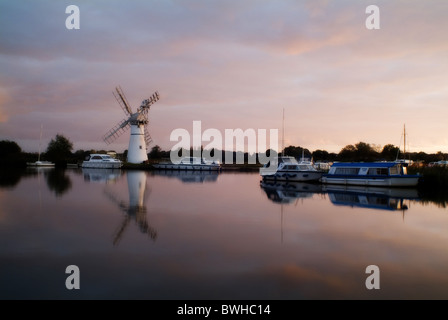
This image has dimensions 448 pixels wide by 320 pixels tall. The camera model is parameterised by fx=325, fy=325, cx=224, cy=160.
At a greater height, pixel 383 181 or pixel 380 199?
pixel 383 181

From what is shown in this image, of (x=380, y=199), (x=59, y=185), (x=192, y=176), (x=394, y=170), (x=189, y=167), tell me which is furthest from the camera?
(x=189, y=167)

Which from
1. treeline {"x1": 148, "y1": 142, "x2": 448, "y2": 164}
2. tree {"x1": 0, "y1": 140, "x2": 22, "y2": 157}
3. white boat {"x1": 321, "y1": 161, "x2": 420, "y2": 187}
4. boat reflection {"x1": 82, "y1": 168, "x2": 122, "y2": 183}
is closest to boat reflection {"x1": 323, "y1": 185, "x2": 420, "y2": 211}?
white boat {"x1": 321, "y1": 161, "x2": 420, "y2": 187}

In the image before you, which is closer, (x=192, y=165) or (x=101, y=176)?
(x=101, y=176)

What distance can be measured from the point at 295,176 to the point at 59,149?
7643cm

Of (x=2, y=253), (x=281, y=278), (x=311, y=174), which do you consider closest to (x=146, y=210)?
(x=2, y=253)

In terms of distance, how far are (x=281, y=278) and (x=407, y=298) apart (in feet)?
9.24

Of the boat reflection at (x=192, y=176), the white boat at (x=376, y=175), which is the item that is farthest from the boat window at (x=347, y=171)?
the boat reflection at (x=192, y=176)

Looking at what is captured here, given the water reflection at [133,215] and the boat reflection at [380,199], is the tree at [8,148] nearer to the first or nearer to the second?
the water reflection at [133,215]

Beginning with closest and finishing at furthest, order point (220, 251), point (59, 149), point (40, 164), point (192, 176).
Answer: point (220, 251) → point (192, 176) → point (40, 164) → point (59, 149)

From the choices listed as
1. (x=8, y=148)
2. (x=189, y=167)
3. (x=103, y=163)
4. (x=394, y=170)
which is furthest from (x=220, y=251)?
(x=8, y=148)

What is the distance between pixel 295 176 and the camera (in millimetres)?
37875

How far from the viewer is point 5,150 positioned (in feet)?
302

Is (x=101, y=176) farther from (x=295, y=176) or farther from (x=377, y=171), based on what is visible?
(x=377, y=171)
